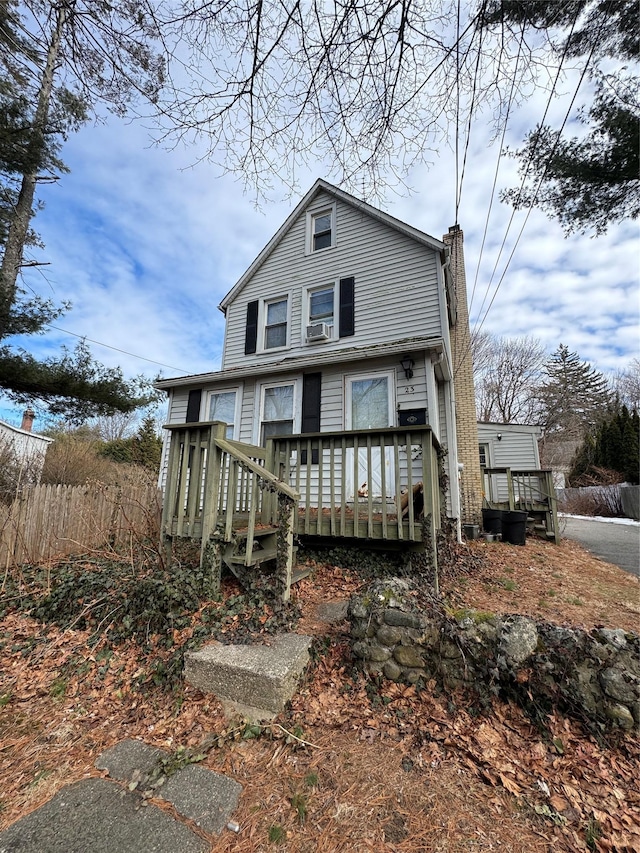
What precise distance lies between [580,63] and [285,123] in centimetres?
223

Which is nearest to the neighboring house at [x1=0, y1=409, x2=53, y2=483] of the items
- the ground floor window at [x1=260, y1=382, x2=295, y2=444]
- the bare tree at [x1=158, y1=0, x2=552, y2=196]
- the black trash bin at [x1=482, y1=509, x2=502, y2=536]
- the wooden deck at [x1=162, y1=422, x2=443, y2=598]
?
the ground floor window at [x1=260, y1=382, x2=295, y2=444]

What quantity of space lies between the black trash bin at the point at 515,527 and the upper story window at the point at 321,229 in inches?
313

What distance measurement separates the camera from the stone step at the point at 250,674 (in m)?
2.24

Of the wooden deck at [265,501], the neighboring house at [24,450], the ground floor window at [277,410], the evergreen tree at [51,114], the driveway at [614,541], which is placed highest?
the evergreen tree at [51,114]

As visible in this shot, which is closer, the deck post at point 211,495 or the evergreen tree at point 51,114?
the evergreen tree at point 51,114

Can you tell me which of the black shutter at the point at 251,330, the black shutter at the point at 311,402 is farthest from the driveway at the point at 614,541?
the black shutter at the point at 251,330

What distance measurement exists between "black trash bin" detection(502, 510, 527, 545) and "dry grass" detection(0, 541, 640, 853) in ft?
20.6

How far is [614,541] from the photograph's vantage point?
8742 millimetres

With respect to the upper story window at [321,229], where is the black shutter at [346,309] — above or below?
below

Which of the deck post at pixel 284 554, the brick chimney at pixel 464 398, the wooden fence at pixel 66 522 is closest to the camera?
the deck post at pixel 284 554

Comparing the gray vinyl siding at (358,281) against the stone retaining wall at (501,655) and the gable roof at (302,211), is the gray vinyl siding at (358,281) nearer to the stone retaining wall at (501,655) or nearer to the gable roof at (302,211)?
the gable roof at (302,211)

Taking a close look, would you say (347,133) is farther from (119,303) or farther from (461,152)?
(119,303)

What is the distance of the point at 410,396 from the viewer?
645 cm

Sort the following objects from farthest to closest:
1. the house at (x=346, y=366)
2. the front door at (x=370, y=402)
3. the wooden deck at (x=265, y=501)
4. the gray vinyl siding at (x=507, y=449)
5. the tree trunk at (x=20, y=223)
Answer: the gray vinyl siding at (x=507, y=449), the tree trunk at (x=20, y=223), the front door at (x=370, y=402), the house at (x=346, y=366), the wooden deck at (x=265, y=501)
